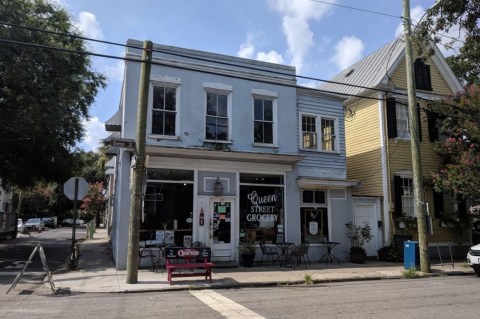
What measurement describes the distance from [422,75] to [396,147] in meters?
4.04

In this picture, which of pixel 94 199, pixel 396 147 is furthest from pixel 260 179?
pixel 94 199

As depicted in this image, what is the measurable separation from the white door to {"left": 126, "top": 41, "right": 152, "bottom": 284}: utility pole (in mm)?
9999

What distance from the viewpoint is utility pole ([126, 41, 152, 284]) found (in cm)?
1148

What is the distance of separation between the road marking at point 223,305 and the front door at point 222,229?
172 inches

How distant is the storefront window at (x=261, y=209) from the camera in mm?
16016

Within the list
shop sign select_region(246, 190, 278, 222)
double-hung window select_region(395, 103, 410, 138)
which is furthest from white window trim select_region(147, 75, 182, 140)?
double-hung window select_region(395, 103, 410, 138)

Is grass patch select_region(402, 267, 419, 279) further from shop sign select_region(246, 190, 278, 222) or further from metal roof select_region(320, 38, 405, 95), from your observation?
metal roof select_region(320, 38, 405, 95)

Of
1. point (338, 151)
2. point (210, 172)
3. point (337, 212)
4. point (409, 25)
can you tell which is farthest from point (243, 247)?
point (409, 25)

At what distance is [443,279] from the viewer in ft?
44.1

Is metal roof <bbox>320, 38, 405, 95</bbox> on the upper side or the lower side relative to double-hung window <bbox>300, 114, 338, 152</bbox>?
upper

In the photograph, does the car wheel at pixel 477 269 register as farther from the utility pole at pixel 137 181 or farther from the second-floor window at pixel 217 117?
the utility pole at pixel 137 181

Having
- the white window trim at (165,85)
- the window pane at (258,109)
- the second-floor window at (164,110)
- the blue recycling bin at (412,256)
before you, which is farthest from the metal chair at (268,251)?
the second-floor window at (164,110)

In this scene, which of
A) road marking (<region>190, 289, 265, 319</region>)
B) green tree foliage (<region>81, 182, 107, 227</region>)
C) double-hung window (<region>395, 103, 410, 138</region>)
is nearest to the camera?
road marking (<region>190, 289, 265, 319</region>)

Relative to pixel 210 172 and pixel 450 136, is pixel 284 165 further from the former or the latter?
pixel 450 136
